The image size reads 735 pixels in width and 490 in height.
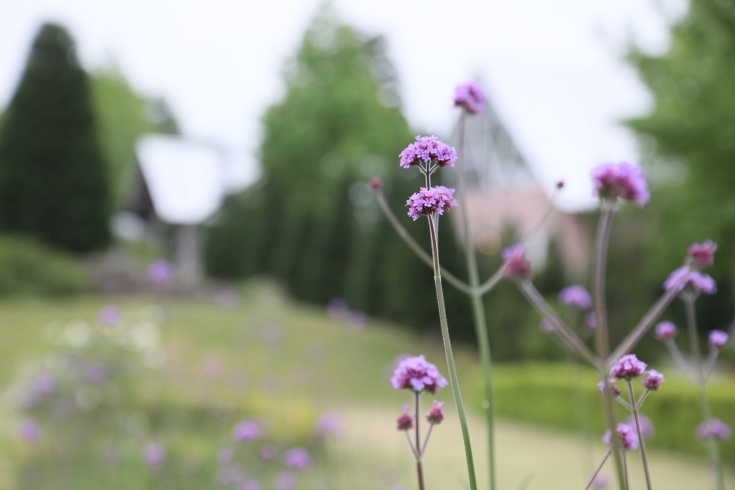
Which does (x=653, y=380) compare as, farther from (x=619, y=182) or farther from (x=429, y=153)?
(x=429, y=153)

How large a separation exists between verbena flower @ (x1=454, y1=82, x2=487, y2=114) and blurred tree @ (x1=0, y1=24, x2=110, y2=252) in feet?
51.2

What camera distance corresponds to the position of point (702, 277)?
5.14ft

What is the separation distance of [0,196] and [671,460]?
14.6 meters

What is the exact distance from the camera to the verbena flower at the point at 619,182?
1078 millimetres

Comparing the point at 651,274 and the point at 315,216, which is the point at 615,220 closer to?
the point at 651,274

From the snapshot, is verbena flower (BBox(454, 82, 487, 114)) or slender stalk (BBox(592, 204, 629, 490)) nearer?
slender stalk (BBox(592, 204, 629, 490))

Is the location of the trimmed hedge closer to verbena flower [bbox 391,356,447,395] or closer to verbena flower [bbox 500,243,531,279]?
verbena flower [bbox 500,243,531,279]

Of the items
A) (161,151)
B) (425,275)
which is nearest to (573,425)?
(425,275)

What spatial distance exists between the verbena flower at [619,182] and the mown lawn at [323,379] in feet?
1.51

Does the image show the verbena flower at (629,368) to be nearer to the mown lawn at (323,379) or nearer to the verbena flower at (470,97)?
the mown lawn at (323,379)

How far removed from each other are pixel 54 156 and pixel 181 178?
341 inches

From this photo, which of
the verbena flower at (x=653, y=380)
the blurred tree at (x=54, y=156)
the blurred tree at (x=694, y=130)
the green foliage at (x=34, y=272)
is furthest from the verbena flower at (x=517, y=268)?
the blurred tree at (x=54, y=156)

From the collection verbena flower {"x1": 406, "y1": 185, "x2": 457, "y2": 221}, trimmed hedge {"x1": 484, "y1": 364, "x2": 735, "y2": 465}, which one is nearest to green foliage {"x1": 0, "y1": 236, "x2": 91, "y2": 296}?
trimmed hedge {"x1": 484, "y1": 364, "x2": 735, "y2": 465}

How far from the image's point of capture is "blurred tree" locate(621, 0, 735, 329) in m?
7.88
